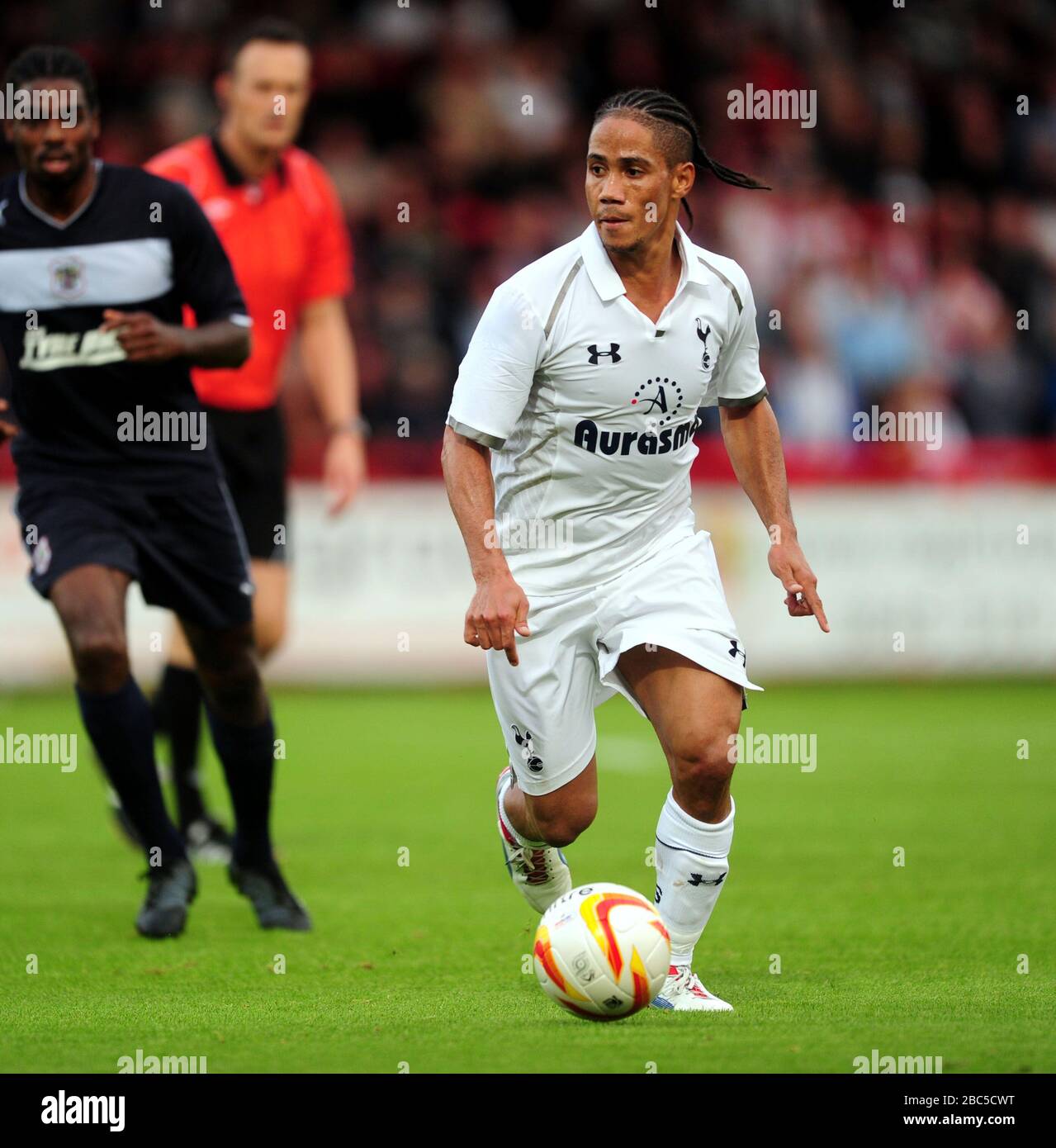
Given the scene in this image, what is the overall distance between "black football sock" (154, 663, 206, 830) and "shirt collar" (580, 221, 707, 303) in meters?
3.28

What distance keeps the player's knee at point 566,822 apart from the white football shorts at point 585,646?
9cm

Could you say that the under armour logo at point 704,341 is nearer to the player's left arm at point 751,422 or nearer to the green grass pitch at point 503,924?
the player's left arm at point 751,422

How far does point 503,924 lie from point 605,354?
222 centimetres

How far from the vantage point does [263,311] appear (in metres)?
8.26

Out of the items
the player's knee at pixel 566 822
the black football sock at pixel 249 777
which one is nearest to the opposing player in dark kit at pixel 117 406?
the black football sock at pixel 249 777

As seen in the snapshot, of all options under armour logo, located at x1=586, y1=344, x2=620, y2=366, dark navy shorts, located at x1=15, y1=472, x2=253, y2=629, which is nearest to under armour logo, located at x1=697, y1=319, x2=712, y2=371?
under armour logo, located at x1=586, y1=344, x2=620, y2=366

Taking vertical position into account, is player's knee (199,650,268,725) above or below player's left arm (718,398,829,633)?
below

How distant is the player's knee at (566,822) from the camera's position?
225 inches

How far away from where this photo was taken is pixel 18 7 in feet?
60.6

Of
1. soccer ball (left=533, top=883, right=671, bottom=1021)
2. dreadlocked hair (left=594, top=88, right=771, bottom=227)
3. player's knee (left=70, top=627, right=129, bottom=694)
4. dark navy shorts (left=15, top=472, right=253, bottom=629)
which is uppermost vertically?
dreadlocked hair (left=594, top=88, right=771, bottom=227)

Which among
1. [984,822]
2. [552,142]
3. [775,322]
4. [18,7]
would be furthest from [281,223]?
[18,7]

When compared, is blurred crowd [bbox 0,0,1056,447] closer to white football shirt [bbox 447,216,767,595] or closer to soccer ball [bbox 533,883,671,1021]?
white football shirt [bbox 447,216,767,595]

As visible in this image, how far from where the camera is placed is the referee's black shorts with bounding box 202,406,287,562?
26.6ft

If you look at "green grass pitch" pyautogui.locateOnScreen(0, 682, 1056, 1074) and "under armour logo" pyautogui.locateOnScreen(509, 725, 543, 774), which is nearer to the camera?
"green grass pitch" pyautogui.locateOnScreen(0, 682, 1056, 1074)
